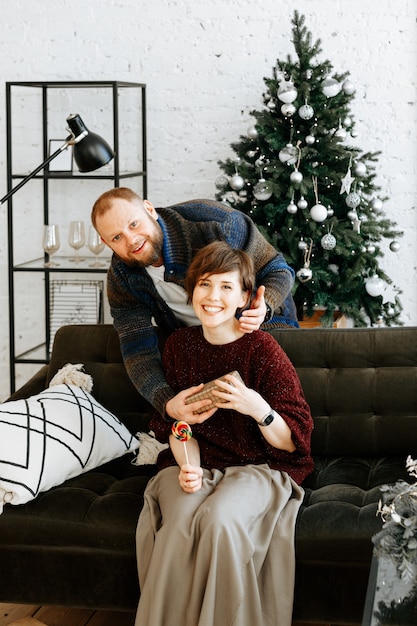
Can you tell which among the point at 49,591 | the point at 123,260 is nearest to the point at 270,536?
the point at 49,591

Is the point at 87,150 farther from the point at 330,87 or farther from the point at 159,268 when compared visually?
the point at 330,87

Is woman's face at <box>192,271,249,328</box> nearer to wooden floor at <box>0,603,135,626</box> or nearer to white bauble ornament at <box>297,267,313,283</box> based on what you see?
wooden floor at <box>0,603,135,626</box>

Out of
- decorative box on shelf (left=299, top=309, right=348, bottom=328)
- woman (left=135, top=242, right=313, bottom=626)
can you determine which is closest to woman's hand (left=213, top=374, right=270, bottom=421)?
woman (left=135, top=242, right=313, bottom=626)

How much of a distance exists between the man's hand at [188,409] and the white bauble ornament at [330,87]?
1878 mm

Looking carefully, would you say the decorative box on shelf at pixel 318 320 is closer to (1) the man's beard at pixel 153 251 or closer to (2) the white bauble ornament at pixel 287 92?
(2) the white bauble ornament at pixel 287 92

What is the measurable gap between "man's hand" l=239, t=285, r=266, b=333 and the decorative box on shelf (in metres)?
1.56

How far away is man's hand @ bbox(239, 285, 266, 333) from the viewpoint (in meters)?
2.50

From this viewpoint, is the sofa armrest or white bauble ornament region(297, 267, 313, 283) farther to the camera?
white bauble ornament region(297, 267, 313, 283)

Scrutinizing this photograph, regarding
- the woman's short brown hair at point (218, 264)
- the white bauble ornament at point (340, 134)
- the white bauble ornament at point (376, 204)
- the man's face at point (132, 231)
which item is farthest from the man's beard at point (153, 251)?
the white bauble ornament at point (376, 204)

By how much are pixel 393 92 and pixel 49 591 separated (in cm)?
302

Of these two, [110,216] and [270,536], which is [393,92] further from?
[270,536]

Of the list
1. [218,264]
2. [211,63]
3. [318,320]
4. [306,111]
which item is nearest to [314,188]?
[306,111]

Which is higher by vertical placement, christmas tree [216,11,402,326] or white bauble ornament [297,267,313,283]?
christmas tree [216,11,402,326]

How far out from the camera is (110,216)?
8.45 ft
